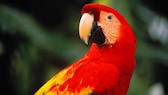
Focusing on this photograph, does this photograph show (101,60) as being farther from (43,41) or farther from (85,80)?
(43,41)

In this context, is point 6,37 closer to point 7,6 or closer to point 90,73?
point 7,6

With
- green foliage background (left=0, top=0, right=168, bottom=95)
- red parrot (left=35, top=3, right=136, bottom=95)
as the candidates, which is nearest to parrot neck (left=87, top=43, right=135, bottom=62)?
red parrot (left=35, top=3, right=136, bottom=95)

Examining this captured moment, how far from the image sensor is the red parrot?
1.27 m

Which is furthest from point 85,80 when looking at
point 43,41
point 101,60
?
point 43,41

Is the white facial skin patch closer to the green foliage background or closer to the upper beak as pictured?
the upper beak

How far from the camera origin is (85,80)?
1.28 m

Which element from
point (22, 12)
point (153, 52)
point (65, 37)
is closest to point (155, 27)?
point (153, 52)

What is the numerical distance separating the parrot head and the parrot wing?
65 mm

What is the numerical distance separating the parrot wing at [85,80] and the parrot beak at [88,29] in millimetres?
73

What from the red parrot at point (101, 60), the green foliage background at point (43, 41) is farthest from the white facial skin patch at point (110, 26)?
the green foliage background at point (43, 41)

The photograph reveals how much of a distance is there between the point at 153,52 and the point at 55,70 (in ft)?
1.51

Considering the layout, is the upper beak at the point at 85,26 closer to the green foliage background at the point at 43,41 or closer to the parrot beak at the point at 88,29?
the parrot beak at the point at 88,29

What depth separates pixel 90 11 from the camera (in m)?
1.27

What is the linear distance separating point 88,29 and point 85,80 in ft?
0.41
